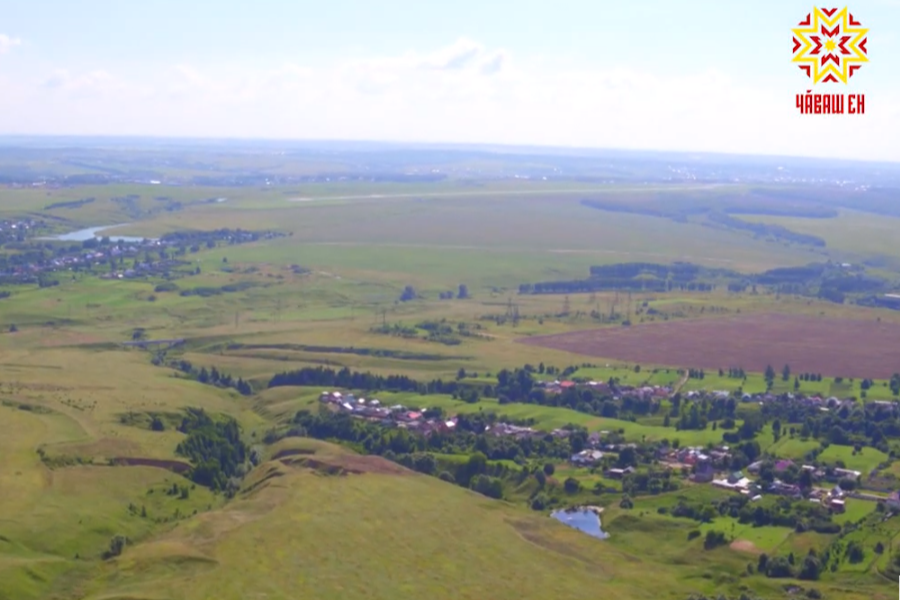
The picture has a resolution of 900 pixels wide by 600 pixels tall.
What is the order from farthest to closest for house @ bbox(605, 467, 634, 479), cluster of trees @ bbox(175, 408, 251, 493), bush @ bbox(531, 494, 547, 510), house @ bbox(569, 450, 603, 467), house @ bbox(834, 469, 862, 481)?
1. house @ bbox(569, 450, 603, 467)
2. house @ bbox(605, 467, 634, 479)
3. cluster of trees @ bbox(175, 408, 251, 493)
4. house @ bbox(834, 469, 862, 481)
5. bush @ bbox(531, 494, 547, 510)

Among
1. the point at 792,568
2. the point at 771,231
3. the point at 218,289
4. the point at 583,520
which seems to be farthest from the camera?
the point at 771,231

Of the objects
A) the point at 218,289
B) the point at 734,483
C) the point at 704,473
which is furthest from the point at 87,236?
the point at 734,483

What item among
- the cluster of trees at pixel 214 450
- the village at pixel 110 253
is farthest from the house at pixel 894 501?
the village at pixel 110 253

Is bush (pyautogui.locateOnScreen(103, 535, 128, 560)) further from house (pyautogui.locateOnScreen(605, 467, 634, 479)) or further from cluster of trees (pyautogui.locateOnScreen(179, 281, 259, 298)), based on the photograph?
cluster of trees (pyautogui.locateOnScreen(179, 281, 259, 298))

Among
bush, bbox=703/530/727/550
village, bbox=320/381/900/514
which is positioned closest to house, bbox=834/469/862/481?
village, bbox=320/381/900/514

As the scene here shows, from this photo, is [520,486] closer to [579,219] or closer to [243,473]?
[243,473]

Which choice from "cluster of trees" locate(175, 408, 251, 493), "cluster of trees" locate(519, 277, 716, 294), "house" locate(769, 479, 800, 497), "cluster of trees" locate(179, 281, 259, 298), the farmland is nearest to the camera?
the farmland

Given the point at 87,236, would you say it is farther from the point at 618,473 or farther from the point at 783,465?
the point at 783,465

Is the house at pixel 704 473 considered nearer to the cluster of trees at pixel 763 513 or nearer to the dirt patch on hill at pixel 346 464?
the cluster of trees at pixel 763 513
